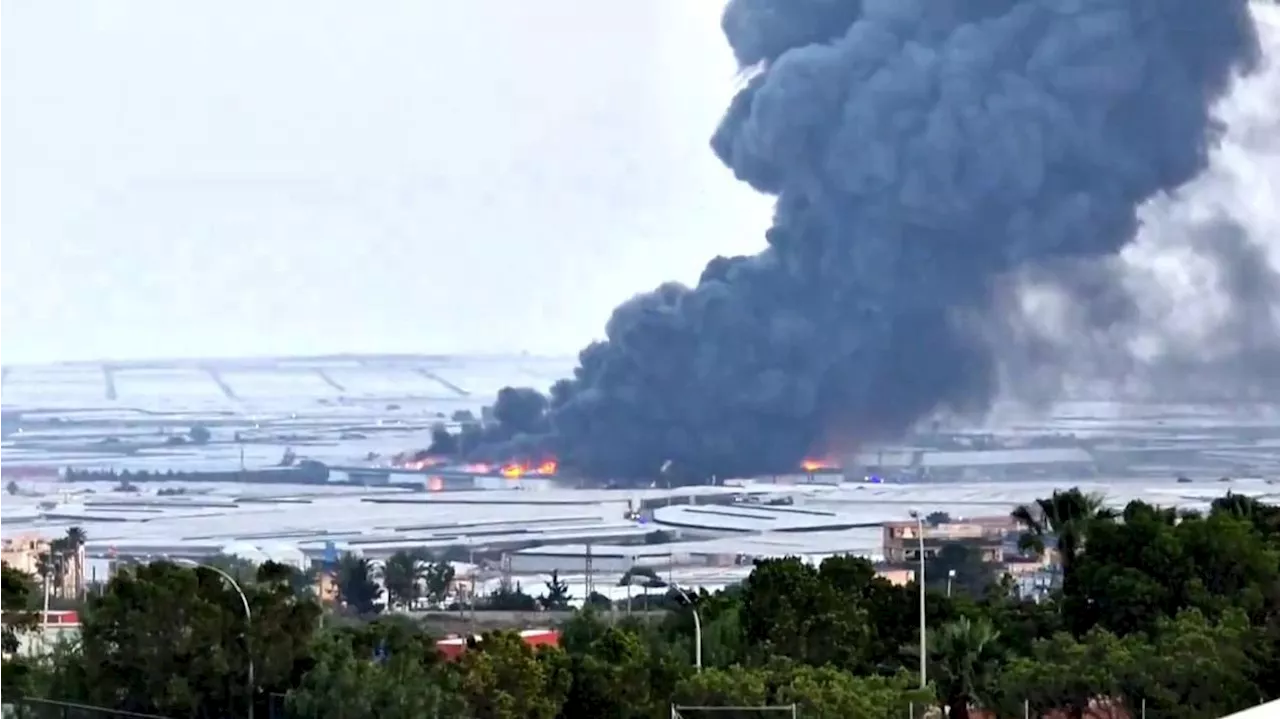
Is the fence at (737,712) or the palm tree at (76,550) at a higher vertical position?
the palm tree at (76,550)

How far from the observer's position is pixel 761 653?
3853 centimetres

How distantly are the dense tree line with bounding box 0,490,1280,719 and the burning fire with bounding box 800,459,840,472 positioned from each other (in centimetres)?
3908

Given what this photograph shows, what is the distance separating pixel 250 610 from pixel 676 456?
5056cm

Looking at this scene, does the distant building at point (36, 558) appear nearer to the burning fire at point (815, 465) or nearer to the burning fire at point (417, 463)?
the burning fire at point (417, 463)

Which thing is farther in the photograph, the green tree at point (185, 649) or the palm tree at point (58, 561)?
the palm tree at point (58, 561)

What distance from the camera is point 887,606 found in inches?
1661

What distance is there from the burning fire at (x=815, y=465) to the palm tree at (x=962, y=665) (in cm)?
4426

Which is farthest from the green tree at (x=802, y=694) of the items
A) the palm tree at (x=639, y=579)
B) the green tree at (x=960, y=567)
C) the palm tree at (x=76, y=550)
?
the palm tree at (x=76, y=550)

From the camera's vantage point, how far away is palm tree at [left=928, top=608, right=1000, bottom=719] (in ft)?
124

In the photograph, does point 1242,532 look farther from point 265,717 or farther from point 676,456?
point 676,456

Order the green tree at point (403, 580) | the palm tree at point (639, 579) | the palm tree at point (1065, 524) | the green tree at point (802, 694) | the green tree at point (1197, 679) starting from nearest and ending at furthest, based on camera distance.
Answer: the green tree at point (802, 694)
the green tree at point (1197, 679)
the palm tree at point (1065, 524)
the palm tree at point (639, 579)
the green tree at point (403, 580)

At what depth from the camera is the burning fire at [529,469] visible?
287ft

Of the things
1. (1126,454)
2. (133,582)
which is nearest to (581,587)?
(1126,454)

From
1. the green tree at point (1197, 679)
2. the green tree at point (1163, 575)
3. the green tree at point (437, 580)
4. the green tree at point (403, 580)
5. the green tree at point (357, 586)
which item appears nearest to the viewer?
the green tree at point (1197, 679)
